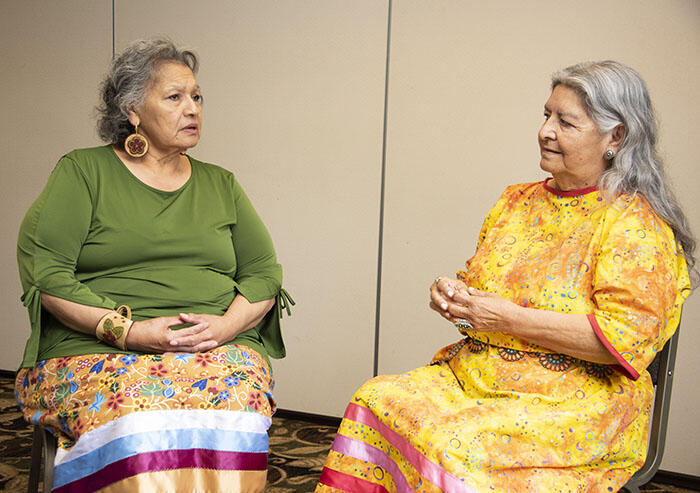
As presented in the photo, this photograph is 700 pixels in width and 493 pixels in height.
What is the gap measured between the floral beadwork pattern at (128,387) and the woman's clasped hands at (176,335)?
25mm

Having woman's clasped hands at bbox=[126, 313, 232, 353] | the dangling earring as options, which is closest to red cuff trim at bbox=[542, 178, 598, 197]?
woman's clasped hands at bbox=[126, 313, 232, 353]

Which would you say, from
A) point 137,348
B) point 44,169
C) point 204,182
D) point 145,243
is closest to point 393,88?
point 204,182

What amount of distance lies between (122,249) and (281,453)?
140cm

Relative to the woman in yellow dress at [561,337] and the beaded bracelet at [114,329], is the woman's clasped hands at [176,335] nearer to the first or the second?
the beaded bracelet at [114,329]

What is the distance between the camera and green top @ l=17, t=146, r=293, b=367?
1887 millimetres

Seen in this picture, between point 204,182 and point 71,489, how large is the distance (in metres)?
0.98

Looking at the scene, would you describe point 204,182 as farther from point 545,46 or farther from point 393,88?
point 545,46

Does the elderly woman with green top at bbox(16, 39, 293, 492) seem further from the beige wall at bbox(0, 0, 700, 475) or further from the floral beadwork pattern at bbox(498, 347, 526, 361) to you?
the beige wall at bbox(0, 0, 700, 475)

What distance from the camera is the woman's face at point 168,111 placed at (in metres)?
2.08

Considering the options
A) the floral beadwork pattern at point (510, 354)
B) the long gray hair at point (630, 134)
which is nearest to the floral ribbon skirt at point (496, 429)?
the floral beadwork pattern at point (510, 354)

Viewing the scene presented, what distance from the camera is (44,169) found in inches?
150

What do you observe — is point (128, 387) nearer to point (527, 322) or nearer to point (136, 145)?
point (136, 145)

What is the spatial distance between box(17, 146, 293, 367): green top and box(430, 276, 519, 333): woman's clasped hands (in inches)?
23.9

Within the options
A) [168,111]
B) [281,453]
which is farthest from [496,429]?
[281,453]
